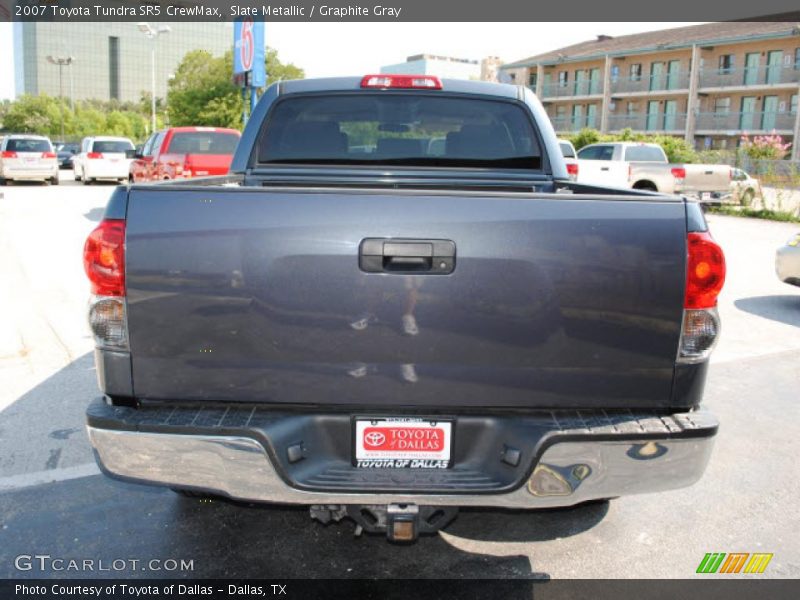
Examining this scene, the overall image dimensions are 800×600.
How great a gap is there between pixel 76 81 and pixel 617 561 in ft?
486

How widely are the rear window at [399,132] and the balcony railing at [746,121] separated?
47729mm

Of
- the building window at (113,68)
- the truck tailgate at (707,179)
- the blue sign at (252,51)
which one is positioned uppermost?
the building window at (113,68)

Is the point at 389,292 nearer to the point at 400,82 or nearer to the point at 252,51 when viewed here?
the point at 400,82

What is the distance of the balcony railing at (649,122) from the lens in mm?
52531

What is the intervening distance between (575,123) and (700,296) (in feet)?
203

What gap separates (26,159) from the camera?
26219 millimetres

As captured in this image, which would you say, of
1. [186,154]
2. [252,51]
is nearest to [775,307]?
[186,154]

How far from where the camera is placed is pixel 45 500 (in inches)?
149

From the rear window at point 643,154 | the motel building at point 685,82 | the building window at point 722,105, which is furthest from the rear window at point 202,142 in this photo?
the building window at point 722,105

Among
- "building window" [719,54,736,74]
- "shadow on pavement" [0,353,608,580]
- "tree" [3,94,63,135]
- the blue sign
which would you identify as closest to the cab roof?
"shadow on pavement" [0,353,608,580]

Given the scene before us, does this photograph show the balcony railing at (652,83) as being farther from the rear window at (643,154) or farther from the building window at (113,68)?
the building window at (113,68)

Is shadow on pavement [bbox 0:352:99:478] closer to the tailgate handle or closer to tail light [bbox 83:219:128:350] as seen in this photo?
tail light [bbox 83:219:128:350]

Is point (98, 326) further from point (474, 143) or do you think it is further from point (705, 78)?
point (705, 78)

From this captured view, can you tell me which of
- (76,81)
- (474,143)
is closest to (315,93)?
(474,143)
